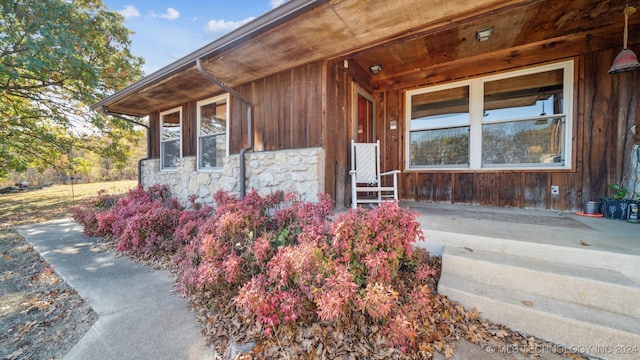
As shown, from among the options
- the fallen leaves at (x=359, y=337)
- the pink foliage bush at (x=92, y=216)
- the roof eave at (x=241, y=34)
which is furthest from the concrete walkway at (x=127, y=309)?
the roof eave at (x=241, y=34)

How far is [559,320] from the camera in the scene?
5.09 feet

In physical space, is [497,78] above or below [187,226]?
above

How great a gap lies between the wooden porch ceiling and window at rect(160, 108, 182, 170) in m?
1.98

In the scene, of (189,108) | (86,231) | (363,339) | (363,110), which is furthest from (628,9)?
(86,231)

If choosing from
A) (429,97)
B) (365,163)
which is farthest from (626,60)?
(365,163)

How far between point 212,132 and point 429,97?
442cm

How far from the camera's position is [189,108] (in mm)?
5398

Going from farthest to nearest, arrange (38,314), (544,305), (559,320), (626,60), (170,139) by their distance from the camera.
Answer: (170,139) → (626,60) → (38,314) → (544,305) → (559,320)

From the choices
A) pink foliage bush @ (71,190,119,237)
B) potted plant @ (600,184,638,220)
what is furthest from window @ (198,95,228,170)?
potted plant @ (600,184,638,220)

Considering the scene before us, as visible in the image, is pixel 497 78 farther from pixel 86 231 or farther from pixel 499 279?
pixel 86 231

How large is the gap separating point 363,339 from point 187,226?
8.89 ft

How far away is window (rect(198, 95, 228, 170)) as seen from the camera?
4.77 m

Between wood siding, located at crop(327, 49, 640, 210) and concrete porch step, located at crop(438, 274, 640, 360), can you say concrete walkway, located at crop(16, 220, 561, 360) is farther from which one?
wood siding, located at crop(327, 49, 640, 210)

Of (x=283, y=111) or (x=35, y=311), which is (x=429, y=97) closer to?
(x=283, y=111)
